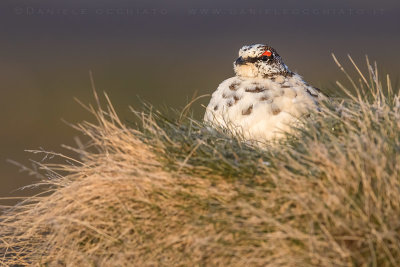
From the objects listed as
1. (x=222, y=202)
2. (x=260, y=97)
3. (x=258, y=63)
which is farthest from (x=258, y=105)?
(x=222, y=202)

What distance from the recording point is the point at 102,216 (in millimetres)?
4488

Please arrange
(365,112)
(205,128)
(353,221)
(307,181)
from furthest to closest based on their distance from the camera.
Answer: (205,128) → (365,112) → (307,181) → (353,221)

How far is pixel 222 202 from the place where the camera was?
13.9ft

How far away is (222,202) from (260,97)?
2.08m

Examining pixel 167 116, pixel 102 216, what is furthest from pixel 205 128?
pixel 102 216

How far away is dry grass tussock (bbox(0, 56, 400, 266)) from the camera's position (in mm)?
3922

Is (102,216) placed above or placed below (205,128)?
below

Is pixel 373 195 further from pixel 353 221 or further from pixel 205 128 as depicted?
pixel 205 128

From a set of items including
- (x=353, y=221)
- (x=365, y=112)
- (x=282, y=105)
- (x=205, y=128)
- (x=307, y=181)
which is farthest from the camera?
(x=282, y=105)

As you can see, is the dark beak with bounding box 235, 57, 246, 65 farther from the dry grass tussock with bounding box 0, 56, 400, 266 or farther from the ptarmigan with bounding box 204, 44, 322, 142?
the dry grass tussock with bounding box 0, 56, 400, 266

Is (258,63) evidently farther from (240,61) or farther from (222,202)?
(222,202)

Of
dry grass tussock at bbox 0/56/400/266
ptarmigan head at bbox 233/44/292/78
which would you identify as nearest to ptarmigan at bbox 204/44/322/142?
ptarmigan head at bbox 233/44/292/78

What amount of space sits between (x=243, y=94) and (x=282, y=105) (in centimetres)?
40

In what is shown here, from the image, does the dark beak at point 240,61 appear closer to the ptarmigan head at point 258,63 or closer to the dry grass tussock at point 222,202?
the ptarmigan head at point 258,63
